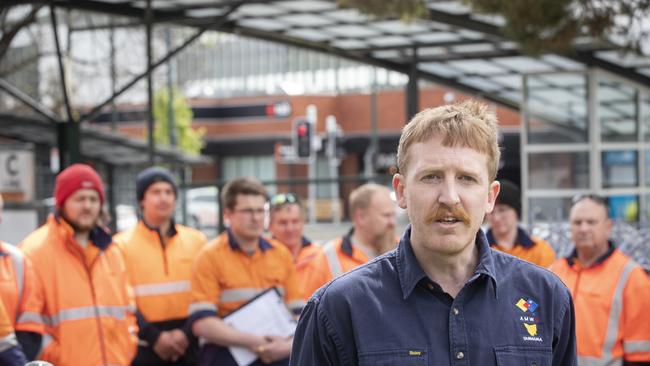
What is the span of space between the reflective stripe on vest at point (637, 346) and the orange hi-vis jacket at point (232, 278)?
1976 mm

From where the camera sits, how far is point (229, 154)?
2413 inches

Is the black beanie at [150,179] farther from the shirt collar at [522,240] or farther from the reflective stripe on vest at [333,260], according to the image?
Result: the shirt collar at [522,240]

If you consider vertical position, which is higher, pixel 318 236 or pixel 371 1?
pixel 371 1

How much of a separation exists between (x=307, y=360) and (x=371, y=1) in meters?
8.81

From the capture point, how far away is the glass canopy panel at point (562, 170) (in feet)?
59.8

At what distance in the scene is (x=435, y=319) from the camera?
9.82ft

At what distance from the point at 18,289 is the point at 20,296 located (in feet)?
0.14

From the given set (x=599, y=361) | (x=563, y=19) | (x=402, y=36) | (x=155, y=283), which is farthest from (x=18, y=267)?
(x=402, y=36)

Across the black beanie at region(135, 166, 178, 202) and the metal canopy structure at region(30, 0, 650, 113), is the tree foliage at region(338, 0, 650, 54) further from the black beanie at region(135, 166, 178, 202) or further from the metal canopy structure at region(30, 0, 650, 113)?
the black beanie at region(135, 166, 178, 202)

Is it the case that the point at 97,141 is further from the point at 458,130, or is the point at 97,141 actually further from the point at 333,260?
the point at 458,130

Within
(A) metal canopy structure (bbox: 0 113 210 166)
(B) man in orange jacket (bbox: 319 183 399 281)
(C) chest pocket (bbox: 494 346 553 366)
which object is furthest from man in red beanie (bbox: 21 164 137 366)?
(A) metal canopy structure (bbox: 0 113 210 166)

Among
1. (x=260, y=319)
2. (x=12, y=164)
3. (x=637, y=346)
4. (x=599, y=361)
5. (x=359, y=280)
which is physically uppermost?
(x=12, y=164)

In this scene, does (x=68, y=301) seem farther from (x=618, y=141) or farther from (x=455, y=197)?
(x=618, y=141)

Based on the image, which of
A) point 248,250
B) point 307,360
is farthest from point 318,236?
point 307,360
